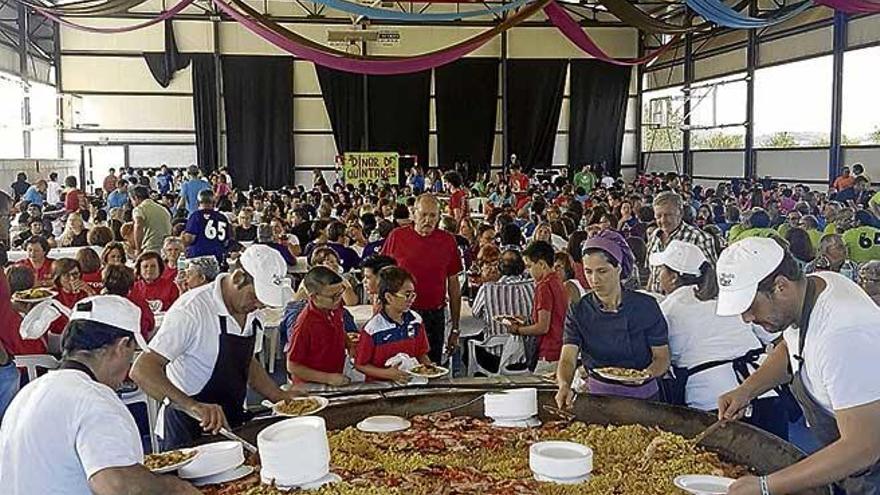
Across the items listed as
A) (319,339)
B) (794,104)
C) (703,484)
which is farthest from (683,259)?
(794,104)

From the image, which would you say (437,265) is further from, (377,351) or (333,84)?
(333,84)

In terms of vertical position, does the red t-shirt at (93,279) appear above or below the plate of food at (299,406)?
above

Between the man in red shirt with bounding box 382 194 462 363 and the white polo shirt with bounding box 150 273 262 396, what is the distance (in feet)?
7.22

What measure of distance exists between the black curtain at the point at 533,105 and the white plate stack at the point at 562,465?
18260 mm

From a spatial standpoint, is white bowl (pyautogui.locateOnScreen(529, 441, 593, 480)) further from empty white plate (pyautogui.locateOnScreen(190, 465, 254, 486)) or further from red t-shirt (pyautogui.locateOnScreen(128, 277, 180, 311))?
red t-shirt (pyautogui.locateOnScreen(128, 277, 180, 311))

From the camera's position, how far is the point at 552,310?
4.69 m

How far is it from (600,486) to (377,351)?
1.59 meters

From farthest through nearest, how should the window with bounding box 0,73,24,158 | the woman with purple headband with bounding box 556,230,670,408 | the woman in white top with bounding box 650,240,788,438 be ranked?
the window with bounding box 0,73,24,158
the woman in white top with bounding box 650,240,788,438
the woman with purple headband with bounding box 556,230,670,408

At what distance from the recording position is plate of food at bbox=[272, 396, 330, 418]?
2.87 meters

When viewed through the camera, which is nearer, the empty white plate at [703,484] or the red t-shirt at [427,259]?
the empty white plate at [703,484]

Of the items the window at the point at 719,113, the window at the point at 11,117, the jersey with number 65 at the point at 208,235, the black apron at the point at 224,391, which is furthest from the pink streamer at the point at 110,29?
the window at the point at 719,113

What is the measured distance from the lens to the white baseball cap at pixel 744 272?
2092mm

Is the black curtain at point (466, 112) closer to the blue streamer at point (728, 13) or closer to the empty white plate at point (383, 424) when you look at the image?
the blue streamer at point (728, 13)

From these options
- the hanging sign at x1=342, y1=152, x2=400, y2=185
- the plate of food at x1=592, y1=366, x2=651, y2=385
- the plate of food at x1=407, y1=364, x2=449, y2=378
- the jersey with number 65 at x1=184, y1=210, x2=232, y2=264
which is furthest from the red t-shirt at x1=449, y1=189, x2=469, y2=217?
the plate of food at x1=592, y1=366, x2=651, y2=385
